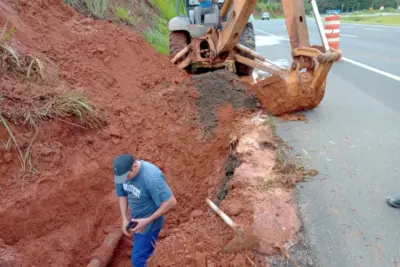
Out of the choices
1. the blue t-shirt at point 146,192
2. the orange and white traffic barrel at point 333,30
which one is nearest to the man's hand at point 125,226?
the blue t-shirt at point 146,192

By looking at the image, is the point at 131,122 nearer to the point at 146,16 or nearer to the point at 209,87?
the point at 209,87

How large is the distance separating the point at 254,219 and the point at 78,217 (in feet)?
7.86

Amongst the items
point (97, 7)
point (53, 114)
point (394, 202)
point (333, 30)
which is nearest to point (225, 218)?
point (394, 202)

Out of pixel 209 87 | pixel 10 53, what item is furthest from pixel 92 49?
pixel 209 87

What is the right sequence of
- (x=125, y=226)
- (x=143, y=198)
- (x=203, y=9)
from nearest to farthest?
(x=143, y=198)
(x=125, y=226)
(x=203, y=9)

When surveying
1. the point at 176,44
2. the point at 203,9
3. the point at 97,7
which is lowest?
the point at 176,44

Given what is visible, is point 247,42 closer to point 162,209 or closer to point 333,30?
point 333,30

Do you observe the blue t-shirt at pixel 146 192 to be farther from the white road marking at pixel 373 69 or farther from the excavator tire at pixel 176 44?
the white road marking at pixel 373 69

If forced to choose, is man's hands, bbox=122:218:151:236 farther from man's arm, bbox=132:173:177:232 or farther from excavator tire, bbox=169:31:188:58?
excavator tire, bbox=169:31:188:58

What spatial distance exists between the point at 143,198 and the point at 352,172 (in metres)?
2.54

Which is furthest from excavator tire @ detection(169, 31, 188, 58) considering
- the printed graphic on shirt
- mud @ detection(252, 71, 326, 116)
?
the printed graphic on shirt

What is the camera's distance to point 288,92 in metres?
5.91

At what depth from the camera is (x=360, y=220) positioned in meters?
3.60

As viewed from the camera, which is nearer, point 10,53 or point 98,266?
point 98,266
